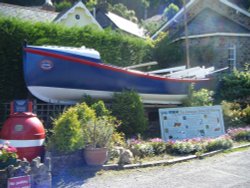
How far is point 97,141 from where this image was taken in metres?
7.22

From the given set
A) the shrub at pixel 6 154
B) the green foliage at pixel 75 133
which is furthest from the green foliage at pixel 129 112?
the shrub at pixel 6 154

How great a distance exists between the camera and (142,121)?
33.7 feet

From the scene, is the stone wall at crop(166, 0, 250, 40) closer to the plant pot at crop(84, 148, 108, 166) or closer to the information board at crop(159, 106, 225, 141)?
the information board at crop(159, 106, 225, 141)

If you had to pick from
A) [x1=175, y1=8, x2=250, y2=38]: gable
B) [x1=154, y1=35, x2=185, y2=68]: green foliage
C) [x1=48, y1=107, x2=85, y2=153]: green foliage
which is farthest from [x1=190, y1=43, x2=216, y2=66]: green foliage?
[x1=48, y1=107, x2=85, y2=153]: green foliage

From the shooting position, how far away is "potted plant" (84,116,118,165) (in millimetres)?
6988

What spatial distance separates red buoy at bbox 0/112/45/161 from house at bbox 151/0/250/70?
1309cm

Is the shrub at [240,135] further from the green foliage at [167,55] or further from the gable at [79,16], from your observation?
the gable at [79,16]

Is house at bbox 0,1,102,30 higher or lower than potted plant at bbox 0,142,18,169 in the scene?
higher

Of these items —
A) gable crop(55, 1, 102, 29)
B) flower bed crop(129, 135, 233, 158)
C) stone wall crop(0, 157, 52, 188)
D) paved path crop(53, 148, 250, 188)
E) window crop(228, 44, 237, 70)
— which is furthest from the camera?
gable crop(55, 1, 102, 29)

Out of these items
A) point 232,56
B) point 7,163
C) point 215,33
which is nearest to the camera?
point 7,163

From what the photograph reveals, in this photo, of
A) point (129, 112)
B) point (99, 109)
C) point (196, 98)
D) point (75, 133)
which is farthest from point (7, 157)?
point (196, 98)

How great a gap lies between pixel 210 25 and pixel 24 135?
1545 centimetres

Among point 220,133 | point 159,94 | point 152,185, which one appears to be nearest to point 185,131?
point 220,133

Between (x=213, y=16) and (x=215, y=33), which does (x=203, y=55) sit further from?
(x=213, y=16)
